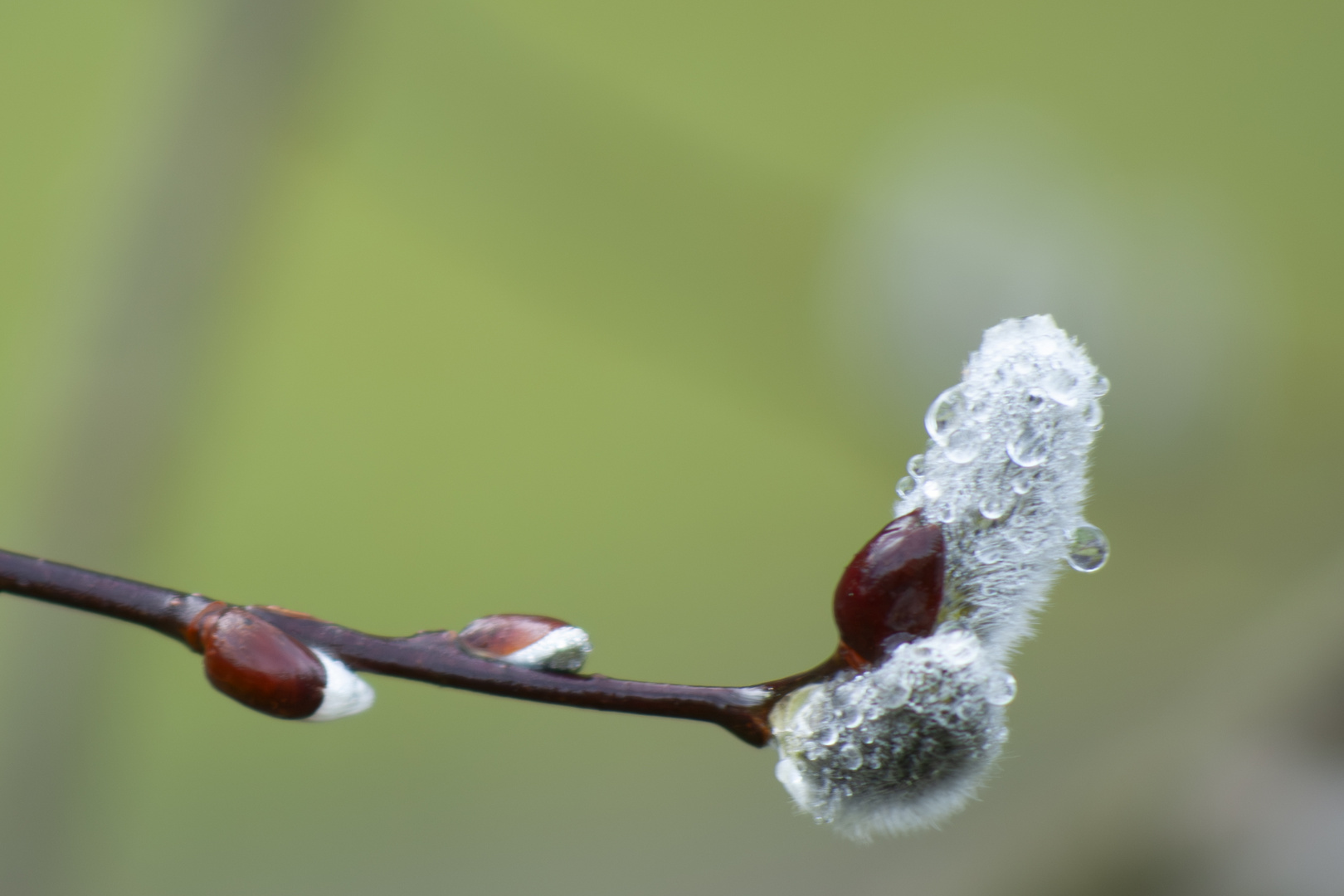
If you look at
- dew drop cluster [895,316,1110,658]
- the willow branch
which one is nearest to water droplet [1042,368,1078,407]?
dew drop cluster [895,316,1110,658]

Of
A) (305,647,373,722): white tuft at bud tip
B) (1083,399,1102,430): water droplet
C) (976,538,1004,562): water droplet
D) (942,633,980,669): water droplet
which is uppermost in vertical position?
(1083,399,1102,430): water droplet

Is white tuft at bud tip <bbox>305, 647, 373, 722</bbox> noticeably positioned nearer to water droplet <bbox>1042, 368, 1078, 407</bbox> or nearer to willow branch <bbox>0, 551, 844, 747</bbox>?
willow branch <bbox>0, 551, 844, 747</bbox>

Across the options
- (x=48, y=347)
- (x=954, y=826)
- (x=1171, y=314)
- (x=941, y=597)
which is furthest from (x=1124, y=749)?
(x=1171, y=314)

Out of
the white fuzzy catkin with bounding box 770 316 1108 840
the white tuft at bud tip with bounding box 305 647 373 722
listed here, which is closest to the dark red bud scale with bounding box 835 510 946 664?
the white fuzzy catkin with bounding box 770 316 1108 840

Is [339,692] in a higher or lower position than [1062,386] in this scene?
lower

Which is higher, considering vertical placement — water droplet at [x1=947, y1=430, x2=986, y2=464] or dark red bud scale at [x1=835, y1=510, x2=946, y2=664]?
water droplet at [x1=947, y1=430, x2=986, y2=464]

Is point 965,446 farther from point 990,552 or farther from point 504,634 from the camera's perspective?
point 504,634

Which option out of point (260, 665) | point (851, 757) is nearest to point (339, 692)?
point (260, 665)
